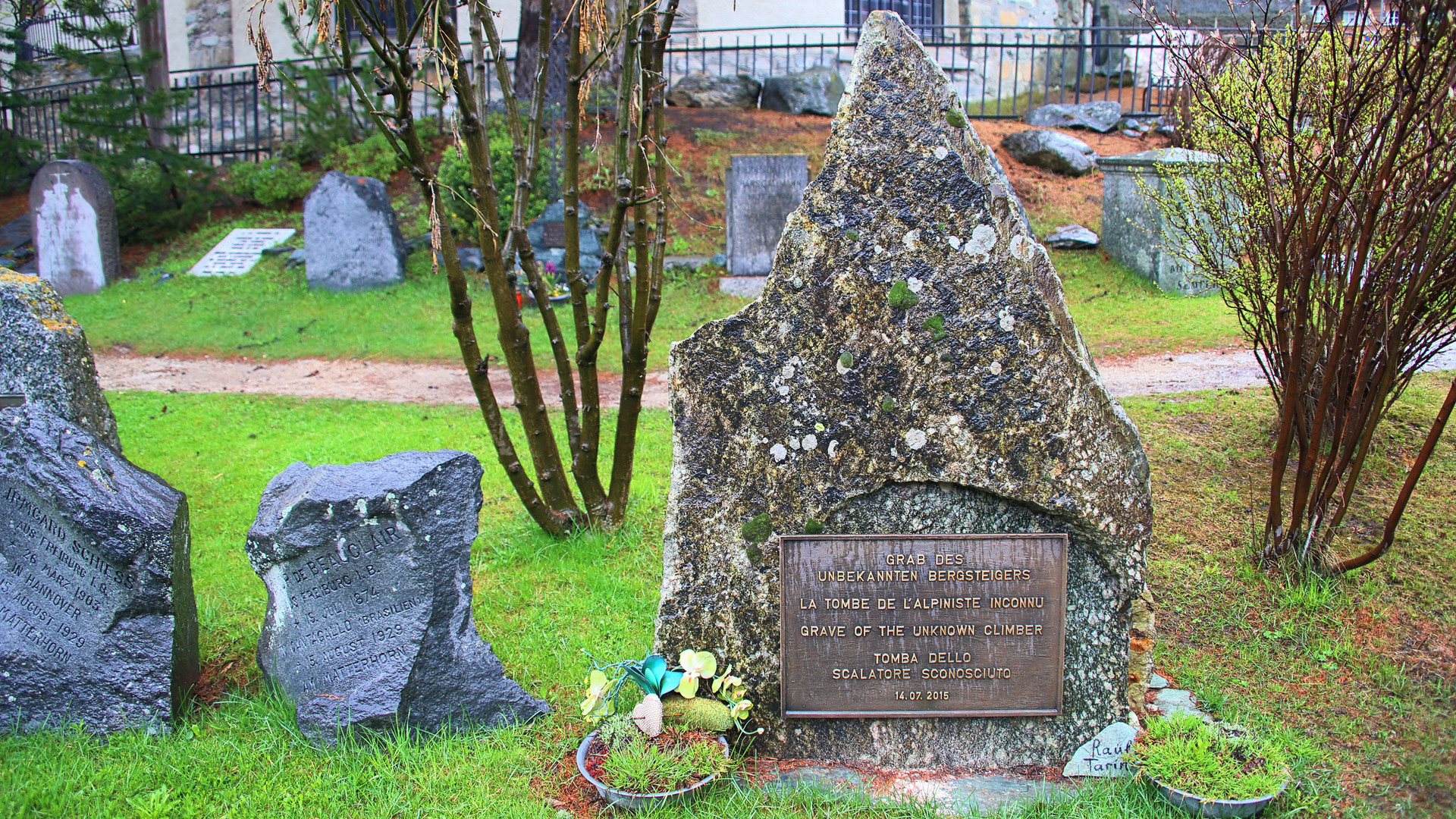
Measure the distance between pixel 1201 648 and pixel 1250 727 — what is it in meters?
0.58

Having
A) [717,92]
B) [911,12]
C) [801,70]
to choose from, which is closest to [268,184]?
[717,92]

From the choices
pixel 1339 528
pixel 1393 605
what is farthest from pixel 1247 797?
pixel 1339 528

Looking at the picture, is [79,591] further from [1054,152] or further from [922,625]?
[1054,152]

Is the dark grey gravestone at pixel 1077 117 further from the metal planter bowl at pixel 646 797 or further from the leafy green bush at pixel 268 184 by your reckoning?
the metal planter bowl at pixel 646 797

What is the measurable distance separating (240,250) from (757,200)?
7.34 metres

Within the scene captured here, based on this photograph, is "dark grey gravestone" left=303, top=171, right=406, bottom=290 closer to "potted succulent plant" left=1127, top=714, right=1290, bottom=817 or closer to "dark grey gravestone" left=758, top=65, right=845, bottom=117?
"dark grey gravestone" left=758, top=65, right=845, bottom=117

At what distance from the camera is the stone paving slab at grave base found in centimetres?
295

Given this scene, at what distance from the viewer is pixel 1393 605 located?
156 inches

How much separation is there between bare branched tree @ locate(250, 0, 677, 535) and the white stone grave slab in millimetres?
9668

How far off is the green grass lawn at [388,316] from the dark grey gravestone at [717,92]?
227 inches

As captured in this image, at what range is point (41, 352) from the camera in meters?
4.22

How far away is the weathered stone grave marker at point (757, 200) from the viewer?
39.1ft

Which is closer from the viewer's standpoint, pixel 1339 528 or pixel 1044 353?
pixel 1044 353

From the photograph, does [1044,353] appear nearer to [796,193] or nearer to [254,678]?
[254,678]
